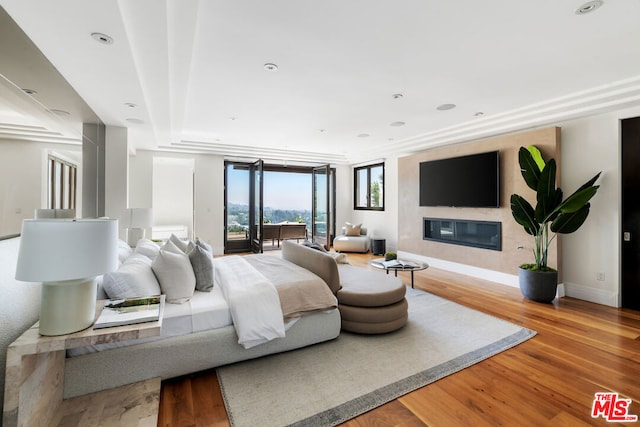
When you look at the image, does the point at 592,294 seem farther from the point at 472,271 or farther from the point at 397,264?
the point at 397,264

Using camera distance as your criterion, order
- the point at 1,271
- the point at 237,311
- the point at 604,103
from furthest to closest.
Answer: the point at 604,103
the point at 237,311
the point at 1,271

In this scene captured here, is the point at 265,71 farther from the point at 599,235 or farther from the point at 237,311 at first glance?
the point at 599,235

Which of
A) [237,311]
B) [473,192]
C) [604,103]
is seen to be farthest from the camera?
[473,192]

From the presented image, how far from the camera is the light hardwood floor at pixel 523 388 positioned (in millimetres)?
1814

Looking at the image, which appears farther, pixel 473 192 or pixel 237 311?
pixel 473 192

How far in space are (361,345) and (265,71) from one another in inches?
116

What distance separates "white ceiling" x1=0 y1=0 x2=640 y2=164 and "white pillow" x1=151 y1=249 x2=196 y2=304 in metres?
1.71

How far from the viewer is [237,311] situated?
2.28 m

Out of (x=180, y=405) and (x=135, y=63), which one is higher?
(x=135, y=63)

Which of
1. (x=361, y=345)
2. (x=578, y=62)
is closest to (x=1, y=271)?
(x=361, y=345)

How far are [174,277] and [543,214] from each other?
4.53 metres

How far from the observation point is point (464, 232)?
554 cm

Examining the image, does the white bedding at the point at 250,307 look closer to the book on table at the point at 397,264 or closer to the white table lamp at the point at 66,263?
the white table lamp at the point at 66,263

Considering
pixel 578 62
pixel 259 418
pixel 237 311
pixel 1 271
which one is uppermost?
pixel 578 62
